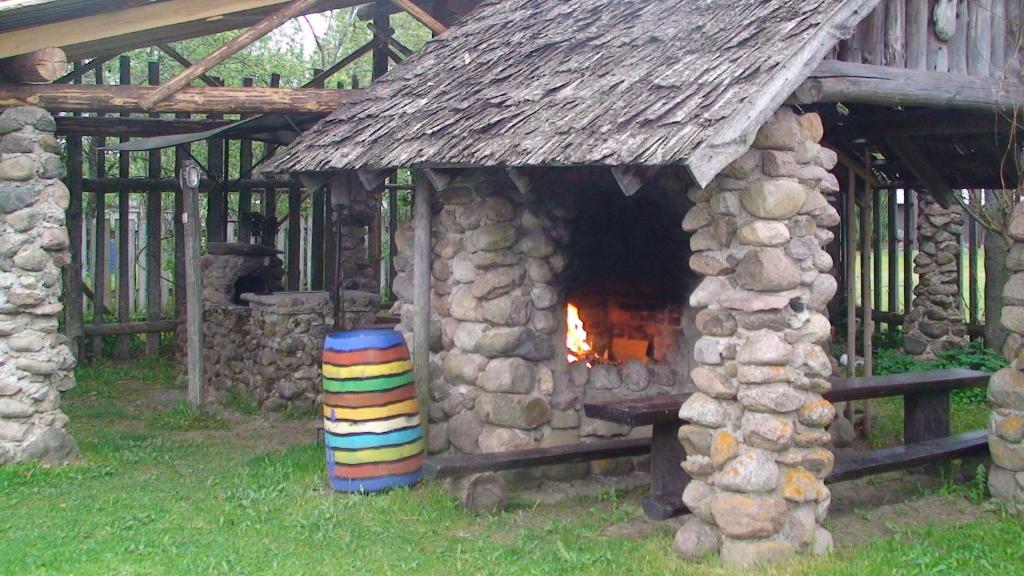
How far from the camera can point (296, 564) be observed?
597 cm

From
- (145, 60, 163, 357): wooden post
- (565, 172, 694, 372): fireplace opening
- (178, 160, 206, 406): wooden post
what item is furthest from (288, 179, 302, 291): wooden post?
(565, 172, 694, 372): fireplace opening

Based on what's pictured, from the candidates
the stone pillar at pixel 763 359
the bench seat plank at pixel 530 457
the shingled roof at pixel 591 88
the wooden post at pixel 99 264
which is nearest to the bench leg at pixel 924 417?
the bench seat plank at pixel 530 457

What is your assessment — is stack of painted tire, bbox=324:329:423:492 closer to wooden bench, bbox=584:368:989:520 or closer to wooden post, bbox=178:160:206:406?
wooden bench, bbox=584:368:989:520

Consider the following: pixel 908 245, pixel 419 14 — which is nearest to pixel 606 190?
pixel 419 14

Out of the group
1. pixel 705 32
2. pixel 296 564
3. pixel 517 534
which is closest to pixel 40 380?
pixel 296 564

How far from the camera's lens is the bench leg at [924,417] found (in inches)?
325

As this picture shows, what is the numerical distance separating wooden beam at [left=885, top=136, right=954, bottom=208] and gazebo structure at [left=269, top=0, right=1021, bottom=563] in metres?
0.02

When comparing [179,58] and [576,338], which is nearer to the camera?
[576,338]

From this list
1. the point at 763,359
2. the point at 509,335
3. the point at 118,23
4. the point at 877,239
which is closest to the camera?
the point at 763,359

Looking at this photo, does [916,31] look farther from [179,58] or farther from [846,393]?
[179,58]

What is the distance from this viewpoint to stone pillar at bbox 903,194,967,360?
1215cm

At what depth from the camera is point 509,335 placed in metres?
7.67

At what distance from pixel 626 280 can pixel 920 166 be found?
2470 mm

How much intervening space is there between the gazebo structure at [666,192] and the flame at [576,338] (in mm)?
22
